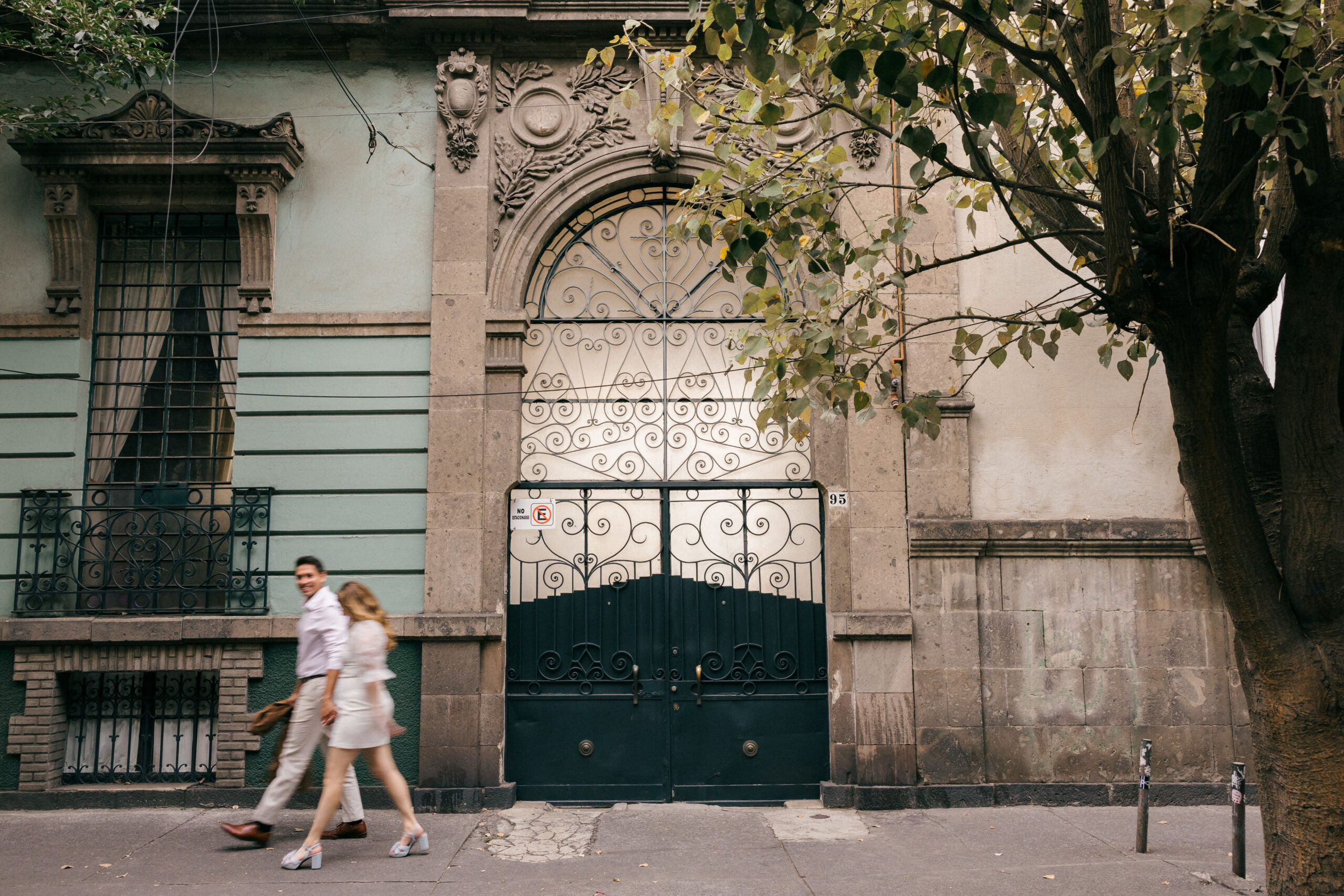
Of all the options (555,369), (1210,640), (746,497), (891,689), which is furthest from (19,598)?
(1210,640)

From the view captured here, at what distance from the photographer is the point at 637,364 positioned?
9367 millimetres

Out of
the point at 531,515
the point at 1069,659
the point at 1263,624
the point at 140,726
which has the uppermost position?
the point at 531,515

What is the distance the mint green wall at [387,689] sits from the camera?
8.51m

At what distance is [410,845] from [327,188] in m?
5.86

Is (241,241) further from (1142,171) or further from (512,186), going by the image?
(1142,171)

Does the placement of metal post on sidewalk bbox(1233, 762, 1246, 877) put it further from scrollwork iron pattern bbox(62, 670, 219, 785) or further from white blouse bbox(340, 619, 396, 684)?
scrollwork iron pattern bbox(62, 670, 219, 785)

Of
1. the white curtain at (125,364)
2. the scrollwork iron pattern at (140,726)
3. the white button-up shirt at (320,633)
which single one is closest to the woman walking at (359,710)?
the white button-up shirt at (320,633)

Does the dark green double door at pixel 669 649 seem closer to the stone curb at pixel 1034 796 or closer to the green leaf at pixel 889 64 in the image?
the stone curb at pixel 1034 796

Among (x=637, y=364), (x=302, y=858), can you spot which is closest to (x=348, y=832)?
(x=302, y=858)

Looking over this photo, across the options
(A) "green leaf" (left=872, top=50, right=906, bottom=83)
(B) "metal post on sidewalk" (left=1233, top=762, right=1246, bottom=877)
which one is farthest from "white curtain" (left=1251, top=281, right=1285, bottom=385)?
(A) "green leaf" (left=872, top=50, right=906, bottom=83)

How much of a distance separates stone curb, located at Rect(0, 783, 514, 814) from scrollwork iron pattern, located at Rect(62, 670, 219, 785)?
11.2 inches

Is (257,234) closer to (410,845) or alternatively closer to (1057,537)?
(410,845)

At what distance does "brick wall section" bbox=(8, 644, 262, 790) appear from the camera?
8.44m

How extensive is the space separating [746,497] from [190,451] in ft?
17.0
